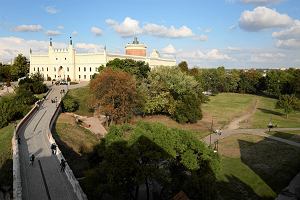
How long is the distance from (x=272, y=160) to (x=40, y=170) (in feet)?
71.5

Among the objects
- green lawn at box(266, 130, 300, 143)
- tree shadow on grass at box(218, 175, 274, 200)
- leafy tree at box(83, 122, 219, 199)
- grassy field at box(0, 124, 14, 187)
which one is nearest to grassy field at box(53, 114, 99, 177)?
grassy field at box(0, 124, 14, 187)

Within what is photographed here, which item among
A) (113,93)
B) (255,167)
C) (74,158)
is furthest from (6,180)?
(113,93)

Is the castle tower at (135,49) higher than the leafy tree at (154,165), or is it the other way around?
the castle tower at (135,49)

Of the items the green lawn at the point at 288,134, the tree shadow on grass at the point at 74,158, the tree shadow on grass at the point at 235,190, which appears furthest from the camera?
the green lawn at the point at 288,134

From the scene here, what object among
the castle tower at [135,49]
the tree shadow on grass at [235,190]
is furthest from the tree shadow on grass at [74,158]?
the castle tower at [135,49]

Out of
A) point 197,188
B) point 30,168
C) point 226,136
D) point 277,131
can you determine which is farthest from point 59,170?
point 277,131

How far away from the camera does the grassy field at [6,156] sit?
A: 22.7 metres

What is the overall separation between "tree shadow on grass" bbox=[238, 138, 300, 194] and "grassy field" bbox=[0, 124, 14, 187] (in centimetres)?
1978

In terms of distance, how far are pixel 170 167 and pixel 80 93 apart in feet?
122

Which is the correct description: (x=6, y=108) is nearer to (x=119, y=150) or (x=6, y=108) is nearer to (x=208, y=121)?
(x=119, y=150)

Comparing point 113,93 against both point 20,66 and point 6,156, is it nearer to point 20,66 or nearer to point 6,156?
point 6,156

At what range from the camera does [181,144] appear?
2173 cm

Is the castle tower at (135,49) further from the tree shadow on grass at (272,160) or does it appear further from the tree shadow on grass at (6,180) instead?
the tree shadow on grass at (6,180)

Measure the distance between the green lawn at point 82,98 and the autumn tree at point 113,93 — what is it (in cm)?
413
